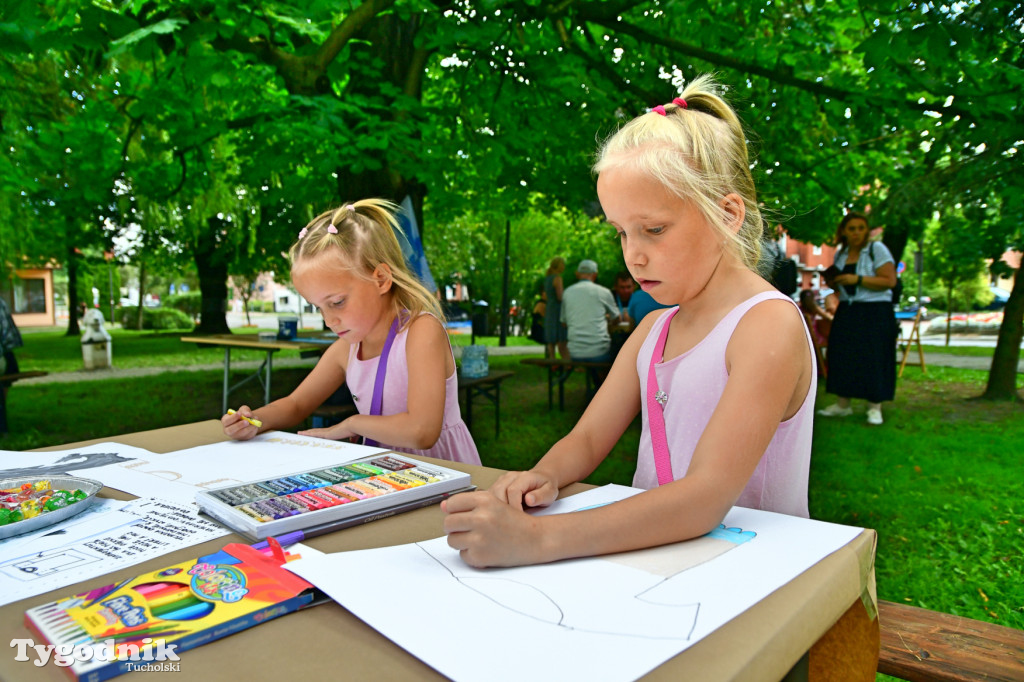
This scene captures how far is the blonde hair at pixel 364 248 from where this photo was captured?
2107 mm

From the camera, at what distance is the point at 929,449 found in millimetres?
5367

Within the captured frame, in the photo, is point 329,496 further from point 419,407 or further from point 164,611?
point 419,407

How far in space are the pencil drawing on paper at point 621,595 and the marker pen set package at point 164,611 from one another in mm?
205

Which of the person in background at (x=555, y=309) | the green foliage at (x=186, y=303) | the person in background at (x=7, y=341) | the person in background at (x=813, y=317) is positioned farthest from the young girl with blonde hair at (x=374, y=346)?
the green foliage at (x=186, y=303)

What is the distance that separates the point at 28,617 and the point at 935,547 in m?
3.84

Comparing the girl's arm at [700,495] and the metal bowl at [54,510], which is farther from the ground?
the girl's arm at [700,495]

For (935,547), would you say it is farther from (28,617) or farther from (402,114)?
(402,114)

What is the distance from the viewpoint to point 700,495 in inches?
38.8

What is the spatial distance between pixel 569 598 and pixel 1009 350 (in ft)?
27.1

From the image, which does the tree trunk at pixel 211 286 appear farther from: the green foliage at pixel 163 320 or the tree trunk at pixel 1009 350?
the tree trunk at pixel 1009 350

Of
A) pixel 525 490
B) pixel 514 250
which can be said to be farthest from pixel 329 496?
pixel 514 250

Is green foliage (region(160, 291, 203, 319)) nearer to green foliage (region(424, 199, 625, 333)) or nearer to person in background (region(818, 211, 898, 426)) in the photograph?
green foliage (region(424, 199, 625, 333))

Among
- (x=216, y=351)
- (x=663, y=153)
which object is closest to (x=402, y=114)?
(x=663, y=153)

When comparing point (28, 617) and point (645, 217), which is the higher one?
point (645, 217)
